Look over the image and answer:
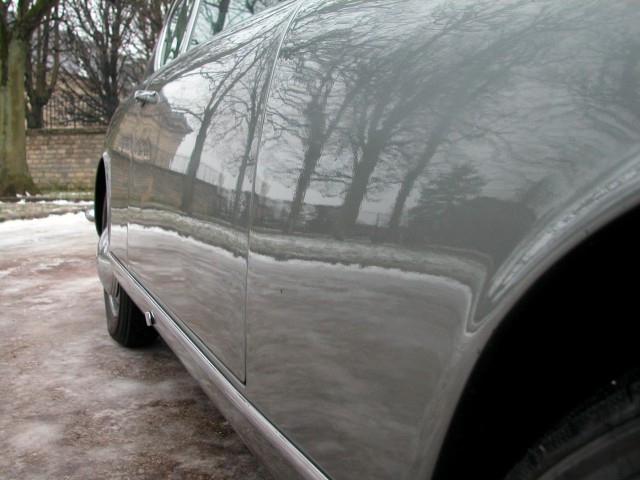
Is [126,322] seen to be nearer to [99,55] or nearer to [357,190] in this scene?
[357,190]

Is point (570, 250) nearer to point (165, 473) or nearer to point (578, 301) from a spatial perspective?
point (578, 301)

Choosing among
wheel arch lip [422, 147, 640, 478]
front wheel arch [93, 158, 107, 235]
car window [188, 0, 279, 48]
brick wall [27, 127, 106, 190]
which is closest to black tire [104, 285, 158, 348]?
front wheel arch [93, 158, 107, 235]

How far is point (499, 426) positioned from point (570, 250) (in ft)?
0.94

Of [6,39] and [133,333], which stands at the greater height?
[6,39]

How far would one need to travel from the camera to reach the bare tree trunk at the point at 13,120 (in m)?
16.8

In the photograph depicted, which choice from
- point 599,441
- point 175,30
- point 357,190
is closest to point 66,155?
point 175,30

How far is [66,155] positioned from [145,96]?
2271 cm

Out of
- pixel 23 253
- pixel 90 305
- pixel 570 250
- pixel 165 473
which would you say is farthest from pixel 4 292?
pixel 570 250

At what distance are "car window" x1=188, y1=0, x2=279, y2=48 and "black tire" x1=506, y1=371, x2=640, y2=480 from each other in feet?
5.58

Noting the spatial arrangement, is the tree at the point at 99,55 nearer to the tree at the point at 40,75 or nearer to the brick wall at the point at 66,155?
the tree at the point at 40,75

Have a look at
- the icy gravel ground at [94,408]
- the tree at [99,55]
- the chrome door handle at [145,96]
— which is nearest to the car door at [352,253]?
the icy gravel ground at [94,408]

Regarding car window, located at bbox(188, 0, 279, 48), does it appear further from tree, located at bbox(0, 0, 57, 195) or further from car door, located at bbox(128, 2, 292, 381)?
tree, located at bbox(0, 0, 57, 195)

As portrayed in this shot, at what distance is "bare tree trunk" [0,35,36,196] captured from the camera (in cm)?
1675

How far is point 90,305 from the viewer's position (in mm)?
4516
